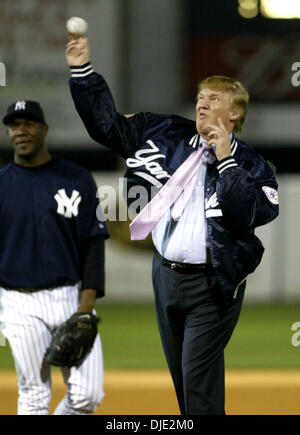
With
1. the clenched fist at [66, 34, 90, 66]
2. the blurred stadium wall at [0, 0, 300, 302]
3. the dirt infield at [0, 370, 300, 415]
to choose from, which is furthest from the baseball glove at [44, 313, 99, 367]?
the blurred stadium wall at [0, 0, 300, 302]

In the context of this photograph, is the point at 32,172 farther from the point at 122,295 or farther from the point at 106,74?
the point at 106,74

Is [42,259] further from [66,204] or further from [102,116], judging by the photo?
[102,116]

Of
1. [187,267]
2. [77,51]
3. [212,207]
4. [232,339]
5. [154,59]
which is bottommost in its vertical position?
[232,339]

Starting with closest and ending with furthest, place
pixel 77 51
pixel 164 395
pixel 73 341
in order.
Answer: pixel 77 51
pixel 73 341
pixel 164 395

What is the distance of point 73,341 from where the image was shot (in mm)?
3770

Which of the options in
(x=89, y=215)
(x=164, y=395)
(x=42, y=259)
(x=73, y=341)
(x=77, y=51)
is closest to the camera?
(x=77, y=51)

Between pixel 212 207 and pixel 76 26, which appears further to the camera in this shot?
pixel 212 207

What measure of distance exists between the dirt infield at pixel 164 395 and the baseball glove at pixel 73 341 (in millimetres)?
1159

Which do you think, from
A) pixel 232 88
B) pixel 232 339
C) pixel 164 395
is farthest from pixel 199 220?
pixel 232 339

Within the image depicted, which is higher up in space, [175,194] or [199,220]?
[175,194]

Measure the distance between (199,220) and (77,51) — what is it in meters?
0.82

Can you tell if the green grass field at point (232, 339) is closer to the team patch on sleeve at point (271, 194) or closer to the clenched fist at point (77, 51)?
the team patch on sleeve at point (271, 194)

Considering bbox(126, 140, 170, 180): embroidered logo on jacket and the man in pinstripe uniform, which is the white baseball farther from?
the man in pinstripe uniform

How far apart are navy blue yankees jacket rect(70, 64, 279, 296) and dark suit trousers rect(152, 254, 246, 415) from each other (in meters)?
0.12
